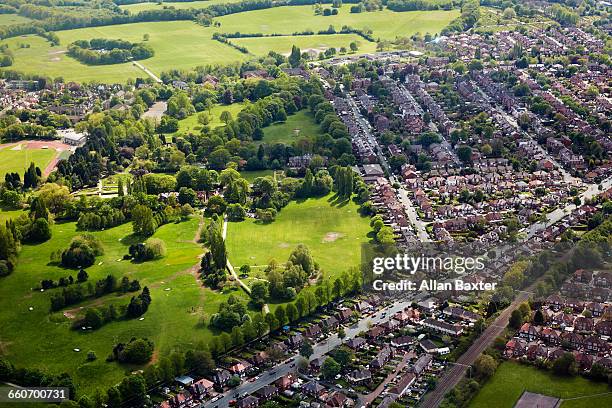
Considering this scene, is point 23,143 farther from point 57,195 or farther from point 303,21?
point 303,21

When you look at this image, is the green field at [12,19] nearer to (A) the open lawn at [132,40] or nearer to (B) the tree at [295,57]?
(A) the open lawn at [132,40]

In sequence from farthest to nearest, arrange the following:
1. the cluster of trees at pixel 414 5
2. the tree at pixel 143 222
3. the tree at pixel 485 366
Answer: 1. the cluster of trees at pixel 414 5
2. the tree at pixel 143 222
3. the tree at pixel 485 366

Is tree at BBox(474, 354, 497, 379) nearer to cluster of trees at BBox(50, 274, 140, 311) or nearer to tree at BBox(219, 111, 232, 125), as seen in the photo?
cluster of trees at BBox(50, 274, 140, 311)

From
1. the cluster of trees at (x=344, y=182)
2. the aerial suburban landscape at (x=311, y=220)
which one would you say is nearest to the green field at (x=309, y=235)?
the aerial suburban landscape at (x=311, y=220)

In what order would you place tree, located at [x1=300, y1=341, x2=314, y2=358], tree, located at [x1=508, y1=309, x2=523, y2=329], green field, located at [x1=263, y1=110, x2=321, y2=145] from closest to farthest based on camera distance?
tree, located at [x1=300, y1=341, x2=314, y2=358], tree, located at [x1=508, y1=309, x2=523, y2=329], green field, located at [x1=263, y1=110, x2=321, y2=145]

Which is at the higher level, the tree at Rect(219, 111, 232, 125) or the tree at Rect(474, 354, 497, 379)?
the tree at Rect(219, 111, 232, 125)

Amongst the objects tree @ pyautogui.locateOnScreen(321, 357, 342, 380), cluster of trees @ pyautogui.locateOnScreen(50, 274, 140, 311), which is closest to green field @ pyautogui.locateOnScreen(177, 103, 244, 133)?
cluster of trees @ pyautogui.locateOnScreen(50, 274, 140, 311)
